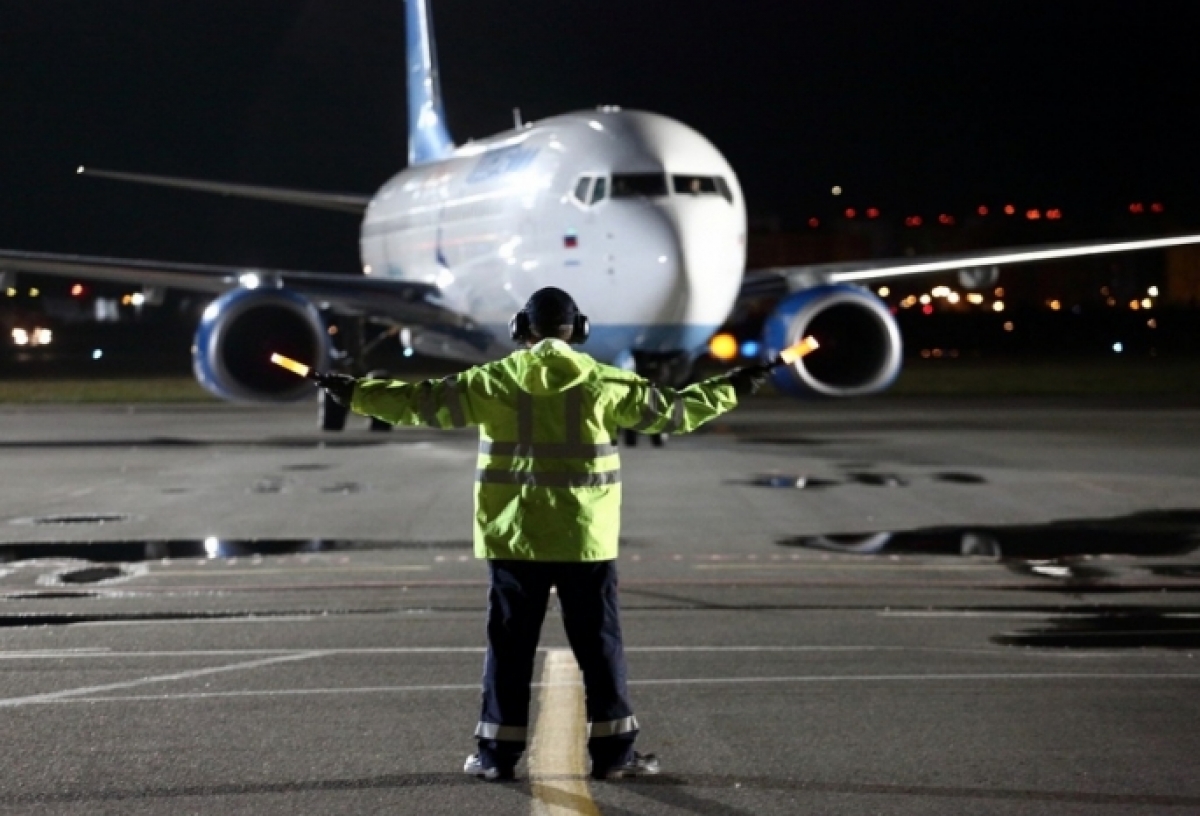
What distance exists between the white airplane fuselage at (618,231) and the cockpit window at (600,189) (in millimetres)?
11

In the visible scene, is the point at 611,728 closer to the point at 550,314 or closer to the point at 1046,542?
the point at 550,314

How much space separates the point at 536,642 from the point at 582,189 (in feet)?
56.4

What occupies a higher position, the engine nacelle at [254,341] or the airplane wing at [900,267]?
the airplane wing at [900,267]

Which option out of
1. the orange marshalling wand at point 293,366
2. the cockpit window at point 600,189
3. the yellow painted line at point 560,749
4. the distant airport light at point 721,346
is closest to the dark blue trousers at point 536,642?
the yellow painted line at point 560,749

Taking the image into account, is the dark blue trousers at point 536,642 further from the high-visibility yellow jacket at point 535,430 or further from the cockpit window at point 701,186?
Answer: the cockpit window at point 701,186

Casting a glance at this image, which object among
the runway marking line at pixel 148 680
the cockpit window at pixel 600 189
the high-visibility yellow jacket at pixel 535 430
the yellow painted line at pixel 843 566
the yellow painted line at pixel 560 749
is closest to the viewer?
the yellow painted line at pixel 560 749

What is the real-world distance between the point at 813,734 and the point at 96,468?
15.1 meters

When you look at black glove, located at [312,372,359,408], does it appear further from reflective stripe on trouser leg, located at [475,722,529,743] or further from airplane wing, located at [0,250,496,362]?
airplane wing, located at [0,250,496,362]

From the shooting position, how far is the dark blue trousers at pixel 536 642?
262 inches

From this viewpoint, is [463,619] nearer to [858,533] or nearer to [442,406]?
[442,406]

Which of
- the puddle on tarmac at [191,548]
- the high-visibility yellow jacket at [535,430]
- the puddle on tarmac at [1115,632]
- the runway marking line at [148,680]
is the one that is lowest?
the puddle on tarmac at [1115,632]

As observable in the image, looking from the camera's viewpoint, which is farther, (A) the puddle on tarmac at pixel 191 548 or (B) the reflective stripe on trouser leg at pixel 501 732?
(A) the puddle on tarmac at pixel 191 548

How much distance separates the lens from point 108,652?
941 cm

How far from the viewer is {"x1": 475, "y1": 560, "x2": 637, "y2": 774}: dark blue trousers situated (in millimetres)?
6660
